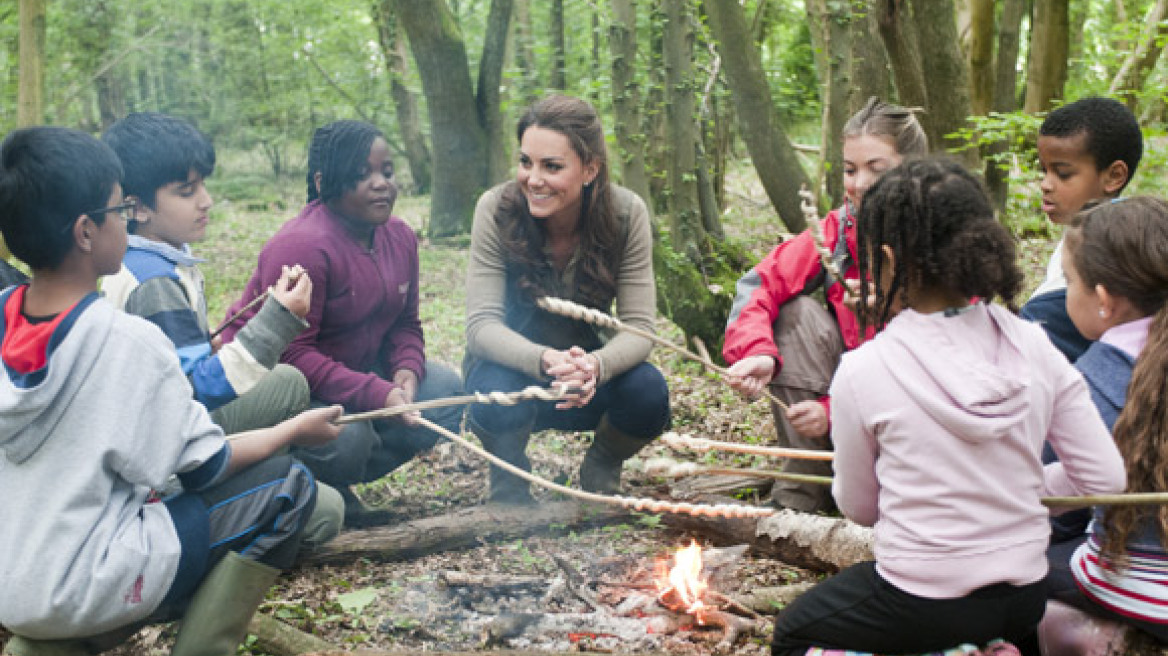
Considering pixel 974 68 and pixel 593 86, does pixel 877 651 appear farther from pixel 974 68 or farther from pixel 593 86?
pixel 974 68

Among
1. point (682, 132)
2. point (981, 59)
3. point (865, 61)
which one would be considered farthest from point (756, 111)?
point (981, 59)

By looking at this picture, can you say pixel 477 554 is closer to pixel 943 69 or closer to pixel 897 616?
pixel 897 616

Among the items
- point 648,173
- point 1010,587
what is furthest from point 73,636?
point 648,173

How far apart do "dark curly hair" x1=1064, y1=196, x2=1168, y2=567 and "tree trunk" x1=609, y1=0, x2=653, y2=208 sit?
4.78m

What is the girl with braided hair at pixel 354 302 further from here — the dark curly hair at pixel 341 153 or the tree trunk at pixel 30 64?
the tree trunk at pixel 30 64

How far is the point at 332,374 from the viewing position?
3.65m

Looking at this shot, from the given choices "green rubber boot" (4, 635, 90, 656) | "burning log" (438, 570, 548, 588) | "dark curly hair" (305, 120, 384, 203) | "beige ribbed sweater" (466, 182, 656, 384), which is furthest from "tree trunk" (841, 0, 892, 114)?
"green rubber boot" (4, 635, 90, 656)

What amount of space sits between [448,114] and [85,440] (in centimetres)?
856

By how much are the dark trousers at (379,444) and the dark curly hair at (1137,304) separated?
250 centimetres

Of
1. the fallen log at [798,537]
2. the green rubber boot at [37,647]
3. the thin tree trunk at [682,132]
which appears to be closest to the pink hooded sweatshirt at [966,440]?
the fallen log at [798,537]

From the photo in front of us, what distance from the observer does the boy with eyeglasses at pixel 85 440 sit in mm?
2189

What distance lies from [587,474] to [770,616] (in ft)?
3.90

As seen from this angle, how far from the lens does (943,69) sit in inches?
249

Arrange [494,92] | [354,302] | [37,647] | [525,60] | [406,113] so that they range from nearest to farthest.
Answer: [37,647] → [354,302] → [494,92] → [525,60] → [406,113]
